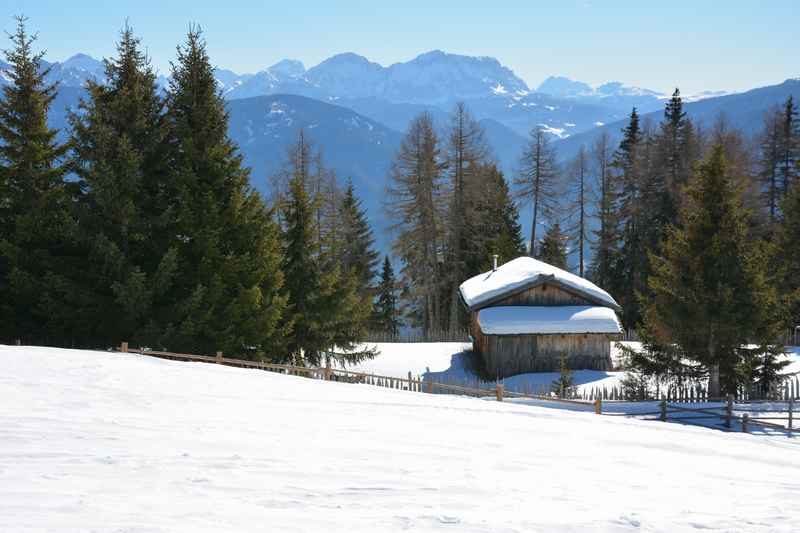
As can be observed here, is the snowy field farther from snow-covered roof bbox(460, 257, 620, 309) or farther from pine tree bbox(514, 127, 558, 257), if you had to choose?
pine tree bbox(514, 127, 558, 257)

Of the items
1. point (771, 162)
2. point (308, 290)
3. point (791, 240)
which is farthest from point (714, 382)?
point (771, 162)

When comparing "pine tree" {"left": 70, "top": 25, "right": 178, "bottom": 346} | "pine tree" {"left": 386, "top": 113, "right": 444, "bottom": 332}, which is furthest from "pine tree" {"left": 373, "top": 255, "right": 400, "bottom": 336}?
"pine tree" {"left": 70, "top": 25, "right": 178, "bottom": 346}

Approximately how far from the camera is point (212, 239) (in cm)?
2212

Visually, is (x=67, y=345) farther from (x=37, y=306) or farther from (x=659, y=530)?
(x=659, y=530)

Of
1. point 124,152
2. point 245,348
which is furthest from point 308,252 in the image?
point 124,152

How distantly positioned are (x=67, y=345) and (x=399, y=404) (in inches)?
598

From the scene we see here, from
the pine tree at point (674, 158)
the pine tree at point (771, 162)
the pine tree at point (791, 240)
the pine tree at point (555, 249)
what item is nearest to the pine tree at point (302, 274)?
the pine tree at point (555, 249)

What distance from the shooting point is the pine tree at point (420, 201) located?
41.3 meters

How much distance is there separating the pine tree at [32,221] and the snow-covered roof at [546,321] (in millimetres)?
17835

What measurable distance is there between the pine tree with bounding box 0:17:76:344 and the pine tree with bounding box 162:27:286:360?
382 centimetres

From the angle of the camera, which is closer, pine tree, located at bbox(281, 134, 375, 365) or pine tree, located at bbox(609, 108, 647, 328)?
pine tree, located at bbox(281, 134, 375, 365)

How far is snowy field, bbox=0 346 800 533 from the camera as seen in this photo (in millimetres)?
5539

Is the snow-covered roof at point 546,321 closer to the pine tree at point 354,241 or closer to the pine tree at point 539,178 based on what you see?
the pine tree at point 354,241

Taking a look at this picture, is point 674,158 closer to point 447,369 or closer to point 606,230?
point 606,230
